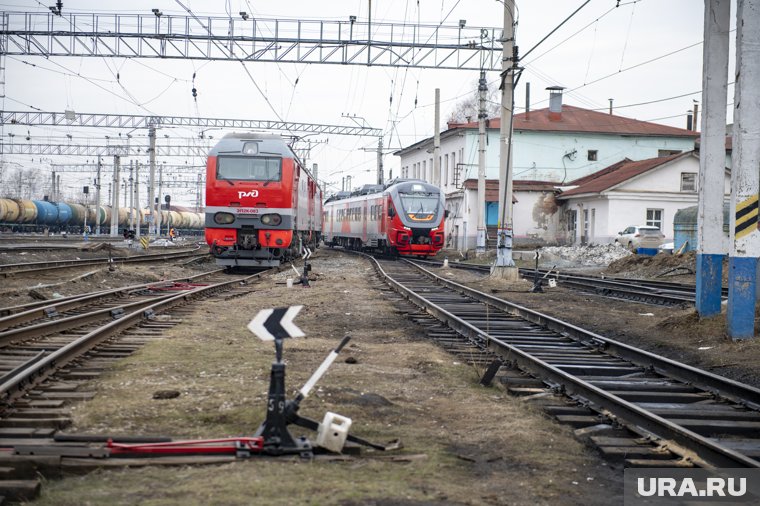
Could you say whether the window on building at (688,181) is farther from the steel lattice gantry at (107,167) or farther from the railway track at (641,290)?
the steel lattice gantry at (107,167)

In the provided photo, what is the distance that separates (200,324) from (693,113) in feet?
214

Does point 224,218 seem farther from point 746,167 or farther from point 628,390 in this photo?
point 628,390

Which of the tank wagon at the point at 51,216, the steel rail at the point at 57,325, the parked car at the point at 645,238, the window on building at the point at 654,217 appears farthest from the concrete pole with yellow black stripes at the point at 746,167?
the tank wagon at the point at 51,216

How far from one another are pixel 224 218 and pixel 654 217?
2999 centimetres

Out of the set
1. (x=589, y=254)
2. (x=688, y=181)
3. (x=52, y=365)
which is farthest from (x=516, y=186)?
(x=52, y=365)

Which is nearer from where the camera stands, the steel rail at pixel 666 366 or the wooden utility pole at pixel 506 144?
the steel rail at pixel 666 366

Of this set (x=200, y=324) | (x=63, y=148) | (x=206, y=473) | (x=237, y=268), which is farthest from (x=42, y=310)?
(x=63, y=148)

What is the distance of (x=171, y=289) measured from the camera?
18.6 meters

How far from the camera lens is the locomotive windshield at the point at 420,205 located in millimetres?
35656

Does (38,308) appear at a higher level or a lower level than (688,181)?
lower

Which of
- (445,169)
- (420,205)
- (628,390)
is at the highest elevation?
(445,169)

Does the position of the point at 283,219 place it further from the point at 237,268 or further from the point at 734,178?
the point at 734,178

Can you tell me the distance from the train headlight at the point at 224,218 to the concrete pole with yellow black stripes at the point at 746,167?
48.5 ft

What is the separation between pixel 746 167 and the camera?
1123 centimetres
